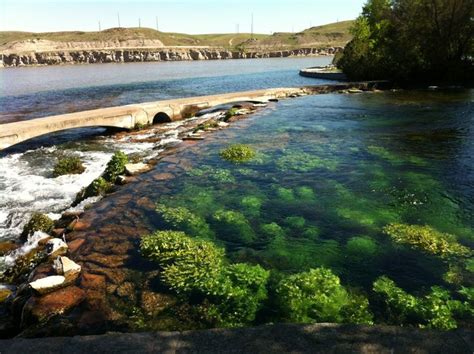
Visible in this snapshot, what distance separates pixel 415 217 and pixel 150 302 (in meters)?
9.64

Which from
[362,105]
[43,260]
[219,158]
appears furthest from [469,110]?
[43,260]

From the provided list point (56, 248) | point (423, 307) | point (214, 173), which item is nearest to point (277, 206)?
point (214, 173)

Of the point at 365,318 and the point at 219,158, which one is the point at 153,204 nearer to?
the point at 219,158

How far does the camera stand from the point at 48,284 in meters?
9.55

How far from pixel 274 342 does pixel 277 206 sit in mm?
8508

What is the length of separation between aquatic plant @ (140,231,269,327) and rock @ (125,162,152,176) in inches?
303

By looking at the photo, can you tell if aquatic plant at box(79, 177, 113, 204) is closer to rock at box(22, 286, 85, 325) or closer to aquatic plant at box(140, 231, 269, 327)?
aquatic plant at box(140, 231, 269, 327)

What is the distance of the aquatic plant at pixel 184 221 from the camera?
12725mm

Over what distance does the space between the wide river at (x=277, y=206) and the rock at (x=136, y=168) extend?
26.8 inches

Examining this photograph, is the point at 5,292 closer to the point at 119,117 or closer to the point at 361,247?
the point at 361,247

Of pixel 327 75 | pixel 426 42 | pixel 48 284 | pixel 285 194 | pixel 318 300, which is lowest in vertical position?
pixel 318 300

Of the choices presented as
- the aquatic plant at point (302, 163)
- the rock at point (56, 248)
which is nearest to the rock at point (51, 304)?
the rock at point (56, 248)

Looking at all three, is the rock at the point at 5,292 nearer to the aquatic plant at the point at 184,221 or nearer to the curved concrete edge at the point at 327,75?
the aquatic plant at the point at 184,221

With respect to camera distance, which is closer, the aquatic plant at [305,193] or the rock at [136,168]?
the aquatic plant at [305,193]
